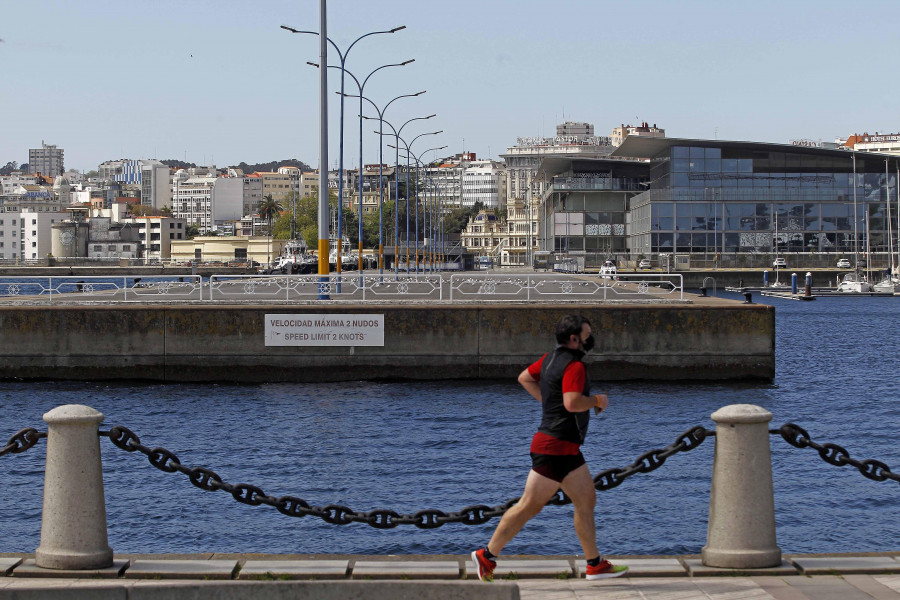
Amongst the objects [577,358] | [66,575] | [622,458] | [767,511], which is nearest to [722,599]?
[767,511]

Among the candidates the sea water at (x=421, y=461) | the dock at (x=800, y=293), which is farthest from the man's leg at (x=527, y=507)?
the dock at (x=800, y=293)

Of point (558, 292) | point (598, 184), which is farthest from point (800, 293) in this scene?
point (558, 292)

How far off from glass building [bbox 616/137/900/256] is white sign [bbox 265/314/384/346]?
76.0m

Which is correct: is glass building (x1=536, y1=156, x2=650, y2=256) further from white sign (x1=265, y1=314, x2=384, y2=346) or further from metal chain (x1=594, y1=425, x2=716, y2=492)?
metal chain (x1=594, y1=425, x2=716, y2=492)

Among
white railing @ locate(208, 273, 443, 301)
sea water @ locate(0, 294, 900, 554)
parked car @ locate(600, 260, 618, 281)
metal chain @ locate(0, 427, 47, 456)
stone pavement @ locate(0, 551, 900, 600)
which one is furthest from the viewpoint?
parked car @ locate(600, 260, 618, 281)

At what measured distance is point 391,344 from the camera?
26734mm

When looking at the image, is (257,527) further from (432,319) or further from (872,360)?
(872,360)

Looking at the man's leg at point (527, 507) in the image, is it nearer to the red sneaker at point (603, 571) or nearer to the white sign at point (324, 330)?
the red sneaker at point (603, 571)

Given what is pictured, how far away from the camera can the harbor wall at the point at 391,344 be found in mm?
26391

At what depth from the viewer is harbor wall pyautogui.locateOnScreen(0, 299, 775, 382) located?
26391 mm

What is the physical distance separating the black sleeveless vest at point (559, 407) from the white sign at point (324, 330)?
1884cm

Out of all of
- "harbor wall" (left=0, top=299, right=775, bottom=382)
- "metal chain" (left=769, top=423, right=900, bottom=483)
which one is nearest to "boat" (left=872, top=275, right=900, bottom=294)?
"harbor wall" (left=0, top=299, right=775, bottom=382)

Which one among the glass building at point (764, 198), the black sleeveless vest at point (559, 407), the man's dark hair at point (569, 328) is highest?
the glass building at point (764, 198)

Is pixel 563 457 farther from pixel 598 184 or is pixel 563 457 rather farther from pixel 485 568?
pixel 598 184
